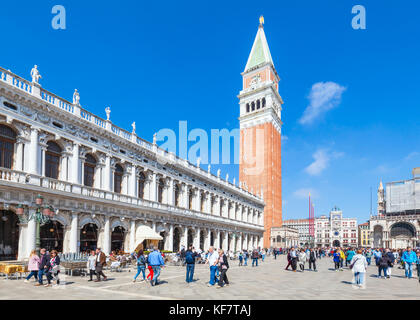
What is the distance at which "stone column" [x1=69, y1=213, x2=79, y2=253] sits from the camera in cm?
2250

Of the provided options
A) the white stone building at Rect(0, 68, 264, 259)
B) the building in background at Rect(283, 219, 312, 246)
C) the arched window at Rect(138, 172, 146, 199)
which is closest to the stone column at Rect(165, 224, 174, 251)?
the white stone building at Rect(0, 68, 264, 259)

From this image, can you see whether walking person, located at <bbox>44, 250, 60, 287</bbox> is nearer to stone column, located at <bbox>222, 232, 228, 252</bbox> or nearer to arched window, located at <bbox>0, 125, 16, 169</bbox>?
arched window, located at <bbox>0, 125, 16, 169</bbox>

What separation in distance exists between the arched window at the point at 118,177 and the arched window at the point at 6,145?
30.1ft

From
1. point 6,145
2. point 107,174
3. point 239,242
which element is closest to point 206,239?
point 239,242

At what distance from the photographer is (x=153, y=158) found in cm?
3309

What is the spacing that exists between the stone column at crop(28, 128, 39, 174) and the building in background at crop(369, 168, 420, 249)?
86.1m

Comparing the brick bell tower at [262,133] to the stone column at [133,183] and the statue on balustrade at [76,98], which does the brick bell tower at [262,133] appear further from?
the statue on balustrade at [76,98]

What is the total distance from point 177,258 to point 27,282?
14345 mm

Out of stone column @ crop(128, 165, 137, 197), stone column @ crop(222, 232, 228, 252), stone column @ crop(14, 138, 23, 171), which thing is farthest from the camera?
stone column @ crop(222, 232, 228, 252)

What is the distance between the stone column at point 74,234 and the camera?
22.5 meters

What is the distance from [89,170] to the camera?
2578 centimetres

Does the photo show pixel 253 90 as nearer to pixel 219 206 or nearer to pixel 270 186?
pixel 270 186

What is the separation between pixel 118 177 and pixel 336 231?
139916mm

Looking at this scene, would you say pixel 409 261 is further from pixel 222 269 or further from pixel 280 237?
pixel 280 237
